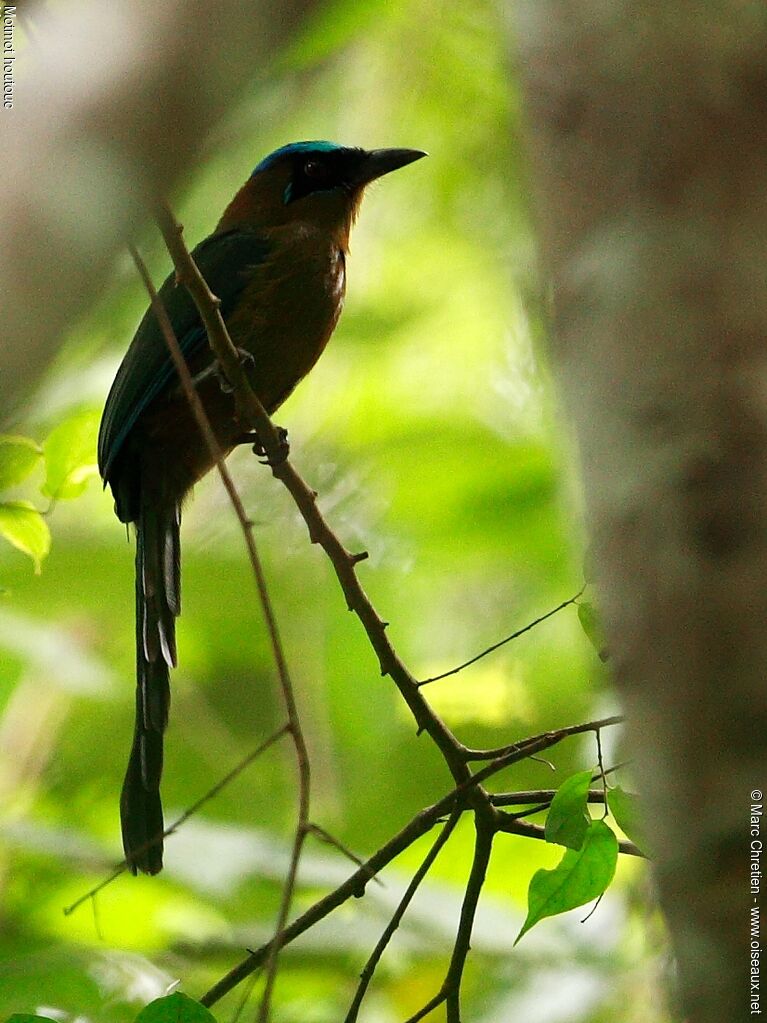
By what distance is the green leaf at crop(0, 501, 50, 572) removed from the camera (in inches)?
86.9

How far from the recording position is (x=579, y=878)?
1842 millimetres

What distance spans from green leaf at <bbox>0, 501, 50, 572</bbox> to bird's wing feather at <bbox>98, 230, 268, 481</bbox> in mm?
1026

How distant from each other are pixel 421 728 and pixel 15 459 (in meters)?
0.82

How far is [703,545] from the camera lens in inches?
33.1

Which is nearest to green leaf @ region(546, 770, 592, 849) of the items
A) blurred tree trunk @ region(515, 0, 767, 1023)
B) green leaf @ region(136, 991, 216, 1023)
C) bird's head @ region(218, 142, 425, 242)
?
green leaf @ region(136, 991, 216, 1023)

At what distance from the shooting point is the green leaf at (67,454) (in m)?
2.31

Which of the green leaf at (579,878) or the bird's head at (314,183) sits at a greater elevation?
the bird's head at (314,183)

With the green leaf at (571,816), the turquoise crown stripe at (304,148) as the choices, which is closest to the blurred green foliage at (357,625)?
the turquoise crown stripe at (304,148)

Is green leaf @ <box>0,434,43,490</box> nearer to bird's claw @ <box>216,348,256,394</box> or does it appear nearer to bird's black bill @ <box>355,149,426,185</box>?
bird's claw @ <box>216,348,256,394</box>

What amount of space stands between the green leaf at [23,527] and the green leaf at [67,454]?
0.10m

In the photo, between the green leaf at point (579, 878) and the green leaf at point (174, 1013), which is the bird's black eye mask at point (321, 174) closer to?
the green leaf at point (579, 878)

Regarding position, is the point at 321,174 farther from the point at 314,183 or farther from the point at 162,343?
the point at 162,343

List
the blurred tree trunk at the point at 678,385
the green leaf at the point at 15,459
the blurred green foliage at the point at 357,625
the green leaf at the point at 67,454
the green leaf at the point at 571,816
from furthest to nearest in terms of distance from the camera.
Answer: the blurred green foliage at the point at 357,625 < the green leaf at the point at 67,454 < the green leaf at the point at 15,459 < the green leaf at the point at 571,816 < the blurred tree trunk at the point at 678,385

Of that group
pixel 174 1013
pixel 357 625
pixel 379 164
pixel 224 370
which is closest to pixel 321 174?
pixel 379 164
